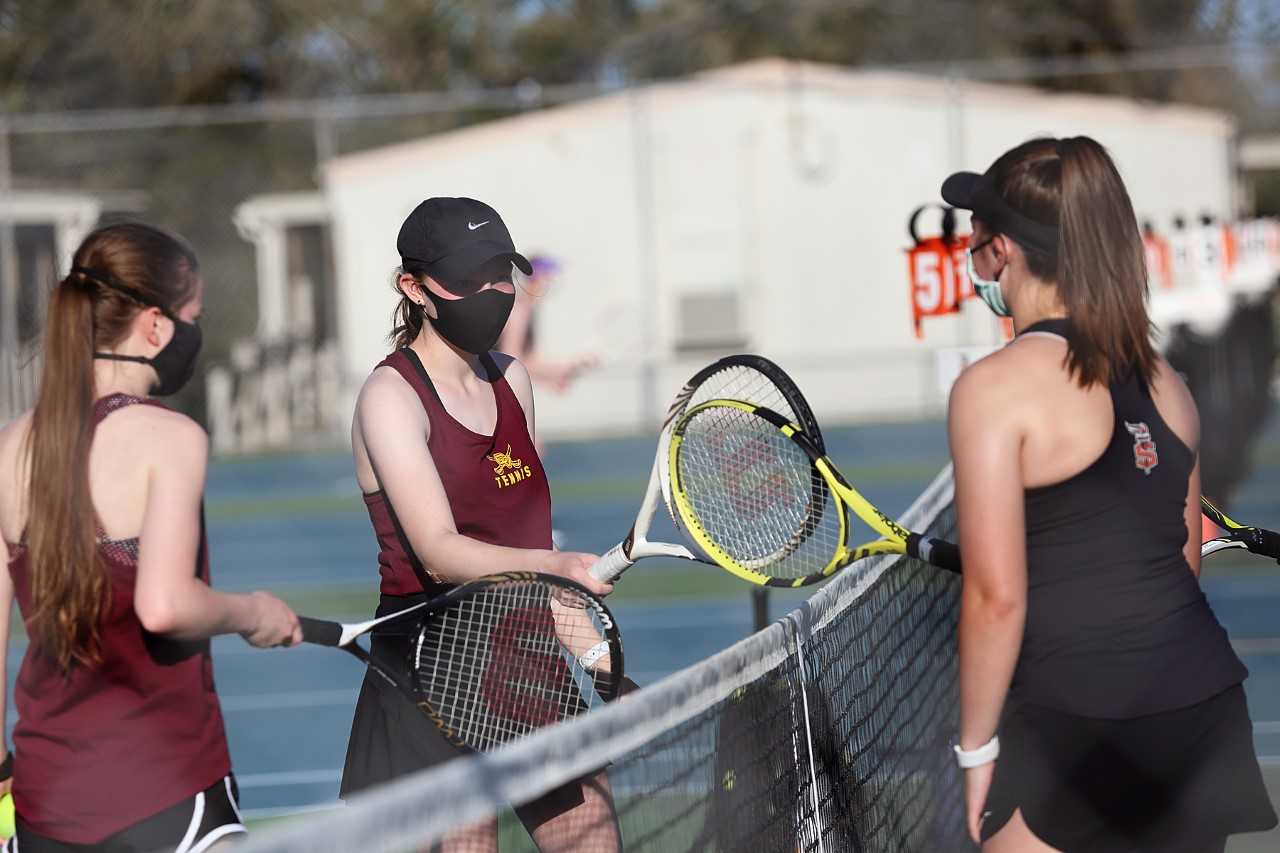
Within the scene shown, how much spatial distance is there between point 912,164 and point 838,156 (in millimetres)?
864

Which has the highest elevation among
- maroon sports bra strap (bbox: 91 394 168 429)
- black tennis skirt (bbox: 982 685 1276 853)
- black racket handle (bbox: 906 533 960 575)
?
maroon sports bra strap (bbox: 91 394 168 429)

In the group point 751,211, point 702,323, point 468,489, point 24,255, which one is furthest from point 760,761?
point 24,255

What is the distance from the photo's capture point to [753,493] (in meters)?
3.77

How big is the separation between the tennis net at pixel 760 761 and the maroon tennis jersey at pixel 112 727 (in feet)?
1.50

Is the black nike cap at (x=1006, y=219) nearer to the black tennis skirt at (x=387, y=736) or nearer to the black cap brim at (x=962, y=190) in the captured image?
the black cap brim at (x=962, y=190)

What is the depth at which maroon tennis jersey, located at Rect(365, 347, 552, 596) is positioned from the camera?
3.19 meters

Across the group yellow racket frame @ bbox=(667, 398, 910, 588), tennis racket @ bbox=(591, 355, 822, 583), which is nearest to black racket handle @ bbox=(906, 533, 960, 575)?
Answer: yellow racket frame @ bbox=(667, 398, 910, 588)

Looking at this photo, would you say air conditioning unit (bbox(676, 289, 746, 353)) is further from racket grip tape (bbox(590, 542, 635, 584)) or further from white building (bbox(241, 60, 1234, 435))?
racket grip tape (bbox(590, 542, 635, 584))

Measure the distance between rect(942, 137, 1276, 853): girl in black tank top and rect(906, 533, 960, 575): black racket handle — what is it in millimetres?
274

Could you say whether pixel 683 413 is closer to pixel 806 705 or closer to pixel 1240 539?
pixel 806 705

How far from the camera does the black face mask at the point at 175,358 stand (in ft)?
9.36

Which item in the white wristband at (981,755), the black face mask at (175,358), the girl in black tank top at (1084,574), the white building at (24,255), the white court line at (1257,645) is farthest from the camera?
the white building at (24,255)

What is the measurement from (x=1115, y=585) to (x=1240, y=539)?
0.99 metres

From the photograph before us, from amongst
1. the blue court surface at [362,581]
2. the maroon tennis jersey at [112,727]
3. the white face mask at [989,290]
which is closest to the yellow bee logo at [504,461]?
the maroon tennis jersey at [112,727]
